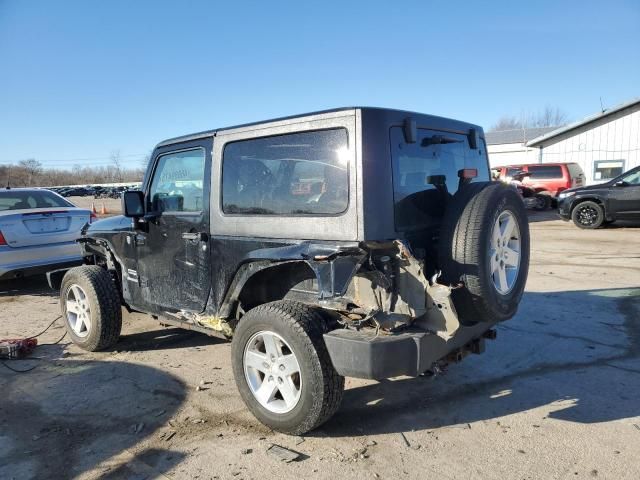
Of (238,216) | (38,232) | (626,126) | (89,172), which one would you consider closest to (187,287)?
(238,216)

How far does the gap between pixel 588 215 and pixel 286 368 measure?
13.2m

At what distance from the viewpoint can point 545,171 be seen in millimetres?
18938

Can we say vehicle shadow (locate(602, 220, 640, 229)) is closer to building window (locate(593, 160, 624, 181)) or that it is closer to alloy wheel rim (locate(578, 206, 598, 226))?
alloy wheel rim (locate(578, 206, 598, 226))

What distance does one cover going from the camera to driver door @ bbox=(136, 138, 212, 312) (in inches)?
146

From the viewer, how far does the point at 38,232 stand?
270 inches

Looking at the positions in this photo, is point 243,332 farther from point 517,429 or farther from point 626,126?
point 626,126

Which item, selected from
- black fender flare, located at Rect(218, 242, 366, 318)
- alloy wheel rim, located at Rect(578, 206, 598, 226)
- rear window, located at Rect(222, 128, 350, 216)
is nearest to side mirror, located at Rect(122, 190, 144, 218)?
rear window, located at Rect(222, 128, 350, 216)

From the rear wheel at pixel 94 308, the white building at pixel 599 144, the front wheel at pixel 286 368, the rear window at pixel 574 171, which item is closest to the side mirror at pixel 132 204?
the rear wheel at pixel 94 308

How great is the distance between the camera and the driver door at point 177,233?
Answer: 3.70m

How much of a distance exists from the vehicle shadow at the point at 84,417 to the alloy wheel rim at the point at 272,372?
2.03 ft

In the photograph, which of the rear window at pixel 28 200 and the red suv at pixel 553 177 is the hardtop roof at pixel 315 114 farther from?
the red suv at pixel 553 177

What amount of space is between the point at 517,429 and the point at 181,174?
313cm

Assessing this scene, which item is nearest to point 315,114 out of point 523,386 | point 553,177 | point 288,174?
point 288,174

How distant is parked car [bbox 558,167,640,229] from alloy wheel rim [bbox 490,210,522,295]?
38.3ft
